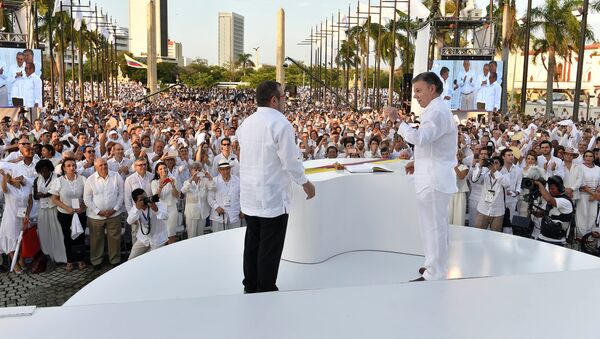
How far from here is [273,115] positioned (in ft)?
11.1

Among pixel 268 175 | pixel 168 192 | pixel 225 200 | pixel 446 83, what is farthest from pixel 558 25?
pixel 268 175

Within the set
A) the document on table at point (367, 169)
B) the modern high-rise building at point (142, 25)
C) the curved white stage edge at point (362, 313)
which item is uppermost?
the modern high-rise building at point (142, 25)

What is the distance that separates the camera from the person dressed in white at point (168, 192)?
6.90 meters

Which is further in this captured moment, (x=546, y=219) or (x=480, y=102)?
(x=480, y=102)

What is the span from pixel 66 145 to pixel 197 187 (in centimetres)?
423

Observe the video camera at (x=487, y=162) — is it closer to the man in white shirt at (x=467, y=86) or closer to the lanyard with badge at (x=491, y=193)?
the lanyard with badge at (x=491, y=193)

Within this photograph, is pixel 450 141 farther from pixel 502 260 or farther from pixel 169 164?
pixel 169 164

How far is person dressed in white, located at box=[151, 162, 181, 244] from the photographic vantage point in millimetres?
6902

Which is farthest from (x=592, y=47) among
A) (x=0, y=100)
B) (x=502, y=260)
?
(x=502, y=260)

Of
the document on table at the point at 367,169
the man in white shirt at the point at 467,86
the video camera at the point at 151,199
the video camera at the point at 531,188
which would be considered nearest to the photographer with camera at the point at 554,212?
the video camera at the point at 531,188

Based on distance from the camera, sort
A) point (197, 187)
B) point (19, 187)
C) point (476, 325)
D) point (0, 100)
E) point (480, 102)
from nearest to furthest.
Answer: point (476, 325) < point (19, 187) < point (197, 187) < point (0, 100) < point (480, 102)

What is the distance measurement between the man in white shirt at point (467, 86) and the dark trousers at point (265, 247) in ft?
62.3

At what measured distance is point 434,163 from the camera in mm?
3537

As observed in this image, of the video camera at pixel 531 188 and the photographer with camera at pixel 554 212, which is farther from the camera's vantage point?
the video camera at pixel 531 188
